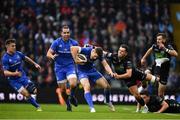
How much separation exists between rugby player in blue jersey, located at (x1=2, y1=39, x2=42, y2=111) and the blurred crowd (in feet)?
22.5

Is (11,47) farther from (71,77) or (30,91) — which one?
(71,77)

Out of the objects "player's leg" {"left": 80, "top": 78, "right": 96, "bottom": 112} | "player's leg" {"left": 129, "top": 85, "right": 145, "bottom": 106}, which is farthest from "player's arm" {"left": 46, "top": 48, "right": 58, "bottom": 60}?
"player's leg" {"left": 129, "top": 85, "right": 145, "bottom": 106}

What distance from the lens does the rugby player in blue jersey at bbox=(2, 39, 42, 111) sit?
1912 cm

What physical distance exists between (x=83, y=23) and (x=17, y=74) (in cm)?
1140

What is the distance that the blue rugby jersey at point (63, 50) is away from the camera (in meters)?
19.3

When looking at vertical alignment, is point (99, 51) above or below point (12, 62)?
above

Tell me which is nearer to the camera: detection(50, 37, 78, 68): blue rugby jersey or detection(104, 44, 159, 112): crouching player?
detection(104, 44, 159, 112): crouching player

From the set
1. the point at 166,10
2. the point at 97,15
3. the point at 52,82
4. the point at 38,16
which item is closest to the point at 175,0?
the point at 166,10

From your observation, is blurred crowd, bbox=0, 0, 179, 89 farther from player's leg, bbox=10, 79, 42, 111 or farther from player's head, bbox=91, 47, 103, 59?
player's head, bbox=91, 47, 103, 59

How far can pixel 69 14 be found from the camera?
100ft

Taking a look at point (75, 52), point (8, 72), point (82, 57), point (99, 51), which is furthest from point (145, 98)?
point (8, 72)

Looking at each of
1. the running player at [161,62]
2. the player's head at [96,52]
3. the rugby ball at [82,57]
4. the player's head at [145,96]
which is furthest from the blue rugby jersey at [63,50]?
the player's head at [145,96]

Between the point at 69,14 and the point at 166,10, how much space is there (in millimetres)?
5493

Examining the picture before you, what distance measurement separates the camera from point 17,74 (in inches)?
744
